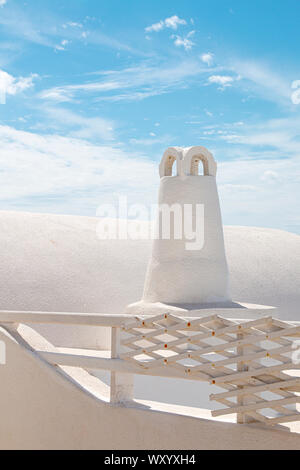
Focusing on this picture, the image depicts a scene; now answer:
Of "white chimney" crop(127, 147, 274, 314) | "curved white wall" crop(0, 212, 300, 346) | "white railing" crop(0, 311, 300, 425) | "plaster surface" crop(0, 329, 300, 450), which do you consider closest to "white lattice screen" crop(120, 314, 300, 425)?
"white railing" crop(0, 311, 300, 425)

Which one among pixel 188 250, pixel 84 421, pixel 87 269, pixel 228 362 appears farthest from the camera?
pixel 87 269

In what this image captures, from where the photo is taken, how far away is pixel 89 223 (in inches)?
575

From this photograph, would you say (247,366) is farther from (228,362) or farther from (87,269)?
(87,269)

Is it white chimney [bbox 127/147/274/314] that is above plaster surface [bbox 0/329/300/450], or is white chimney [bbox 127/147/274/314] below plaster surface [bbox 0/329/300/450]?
above

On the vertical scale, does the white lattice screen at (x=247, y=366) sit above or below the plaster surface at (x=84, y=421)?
above

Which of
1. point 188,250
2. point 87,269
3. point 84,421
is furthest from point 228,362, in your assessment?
point 87,269

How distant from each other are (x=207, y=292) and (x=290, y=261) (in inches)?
249

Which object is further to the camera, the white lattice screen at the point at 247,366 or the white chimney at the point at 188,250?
the white chimney at the point at 188,250

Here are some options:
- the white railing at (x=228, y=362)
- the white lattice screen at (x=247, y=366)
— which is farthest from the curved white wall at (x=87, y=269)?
the white lattice screen at (x=247, y=366)

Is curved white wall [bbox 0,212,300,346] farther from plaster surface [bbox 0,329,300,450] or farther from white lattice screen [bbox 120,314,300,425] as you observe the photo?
white lattice screen [bbox 120,314,300,425]

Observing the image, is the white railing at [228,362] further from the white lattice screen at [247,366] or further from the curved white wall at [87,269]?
the curved white wall at [87,269]

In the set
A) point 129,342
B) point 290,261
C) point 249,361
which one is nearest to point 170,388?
point 129,342

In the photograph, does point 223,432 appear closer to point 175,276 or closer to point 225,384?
point 225,384

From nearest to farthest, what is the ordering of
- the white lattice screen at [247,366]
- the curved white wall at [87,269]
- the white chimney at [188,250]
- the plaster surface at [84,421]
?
the white lattice screen at [247,366] < the plaster surface at [84,421] < the white chimney at [188,250] < the curved white wall at [87,269]
